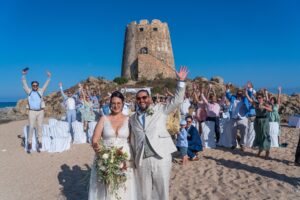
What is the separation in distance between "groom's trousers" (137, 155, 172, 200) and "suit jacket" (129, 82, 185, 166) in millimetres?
86

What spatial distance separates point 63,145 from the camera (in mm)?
10453

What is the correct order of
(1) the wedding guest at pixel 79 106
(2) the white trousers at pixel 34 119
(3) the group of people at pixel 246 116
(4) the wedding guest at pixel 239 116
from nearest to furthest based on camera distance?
1. (3) the group of people at pixel 246 116
2. (4) the wedding guest at pixel 239 116
3. (2) the white trousers at pixel 34 119
4. (1) the wedding guest at pixel 79 106

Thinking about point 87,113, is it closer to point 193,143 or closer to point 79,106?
point 79,106

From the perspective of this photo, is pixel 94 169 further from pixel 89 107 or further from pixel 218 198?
pixel 89 107

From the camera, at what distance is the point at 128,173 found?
13.3ft

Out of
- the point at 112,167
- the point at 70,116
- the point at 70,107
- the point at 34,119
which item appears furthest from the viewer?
the point at 70,116

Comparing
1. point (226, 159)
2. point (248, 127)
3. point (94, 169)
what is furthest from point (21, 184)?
point (248, 127)

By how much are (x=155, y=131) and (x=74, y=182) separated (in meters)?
3.88

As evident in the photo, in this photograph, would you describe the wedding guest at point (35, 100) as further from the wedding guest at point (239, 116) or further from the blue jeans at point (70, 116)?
the wedding guest at point (239, 116)

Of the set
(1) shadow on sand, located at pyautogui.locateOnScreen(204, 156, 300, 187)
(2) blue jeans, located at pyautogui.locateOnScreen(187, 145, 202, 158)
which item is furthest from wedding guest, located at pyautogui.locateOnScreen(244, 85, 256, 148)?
(2) blue jeans, located at pyautogui.locateOnScreen(187, 145, 202, 158)

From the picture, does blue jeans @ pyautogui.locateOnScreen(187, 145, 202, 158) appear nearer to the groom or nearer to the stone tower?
the groom

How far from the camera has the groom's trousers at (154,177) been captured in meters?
3.99

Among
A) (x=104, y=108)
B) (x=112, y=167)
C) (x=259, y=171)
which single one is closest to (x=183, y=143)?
(x=259, y=171)

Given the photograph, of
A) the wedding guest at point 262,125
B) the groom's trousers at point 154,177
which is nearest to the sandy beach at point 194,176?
the wedding guest at point 262,125
